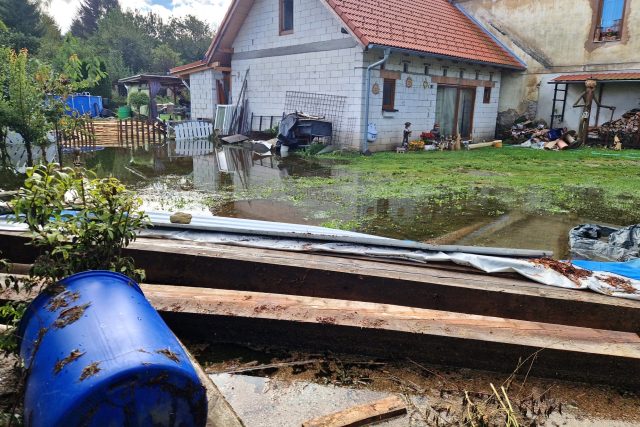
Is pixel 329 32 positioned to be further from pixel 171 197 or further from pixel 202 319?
pixel 202 319

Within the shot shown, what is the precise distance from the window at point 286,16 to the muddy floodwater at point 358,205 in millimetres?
7275

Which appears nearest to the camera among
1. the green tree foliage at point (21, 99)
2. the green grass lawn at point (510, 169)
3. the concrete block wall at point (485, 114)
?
the green tree foliage at point (21, 99)

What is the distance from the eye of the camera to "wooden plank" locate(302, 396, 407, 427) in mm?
2069

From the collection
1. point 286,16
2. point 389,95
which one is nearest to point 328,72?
point 389,95

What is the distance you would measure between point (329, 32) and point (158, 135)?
7.76 metres

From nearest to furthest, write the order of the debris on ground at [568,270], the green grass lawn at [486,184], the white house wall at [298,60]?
the debris on ground at [568,270] → the green grass lawn at [486,184] → the white house wall at [298,60]

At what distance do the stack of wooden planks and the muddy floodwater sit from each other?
6.91 feet

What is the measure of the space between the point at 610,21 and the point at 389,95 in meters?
8.96

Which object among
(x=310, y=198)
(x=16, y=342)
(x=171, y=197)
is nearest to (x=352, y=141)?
(x=310, y=198)

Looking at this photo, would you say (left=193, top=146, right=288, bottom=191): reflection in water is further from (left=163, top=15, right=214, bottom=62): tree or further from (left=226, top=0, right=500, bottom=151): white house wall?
(left=163, top=15, right=214, bottom=62): tree

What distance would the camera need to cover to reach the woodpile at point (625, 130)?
15.2 meters

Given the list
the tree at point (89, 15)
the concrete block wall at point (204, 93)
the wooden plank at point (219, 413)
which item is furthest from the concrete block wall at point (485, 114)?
the tree at point (89, 15)

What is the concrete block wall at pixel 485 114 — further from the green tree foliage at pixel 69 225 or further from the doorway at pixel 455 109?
the green tree foliage at pixel 69 225

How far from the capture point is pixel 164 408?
151 cm
